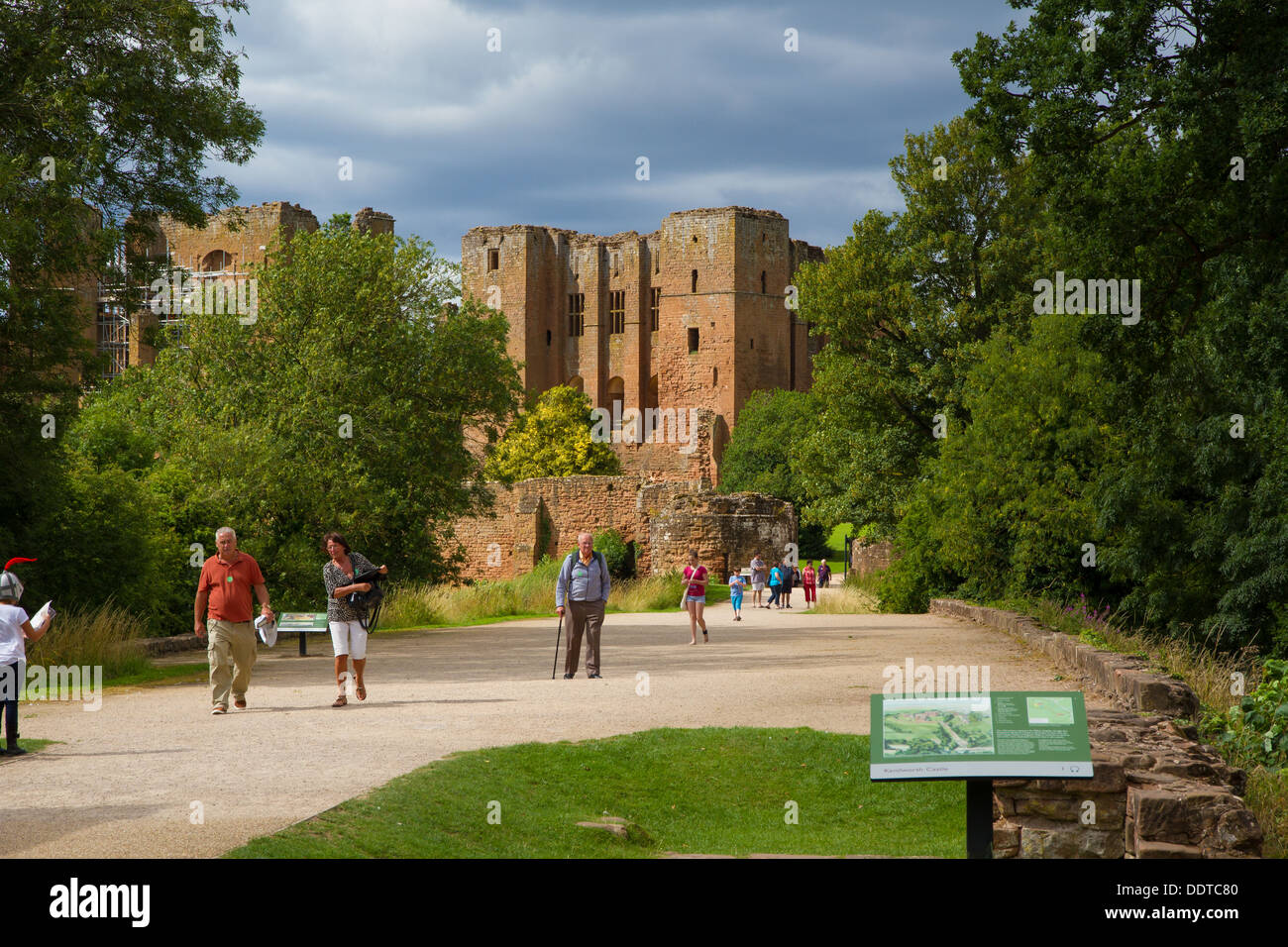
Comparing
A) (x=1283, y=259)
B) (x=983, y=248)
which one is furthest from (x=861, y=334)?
(x=1283, y=259)

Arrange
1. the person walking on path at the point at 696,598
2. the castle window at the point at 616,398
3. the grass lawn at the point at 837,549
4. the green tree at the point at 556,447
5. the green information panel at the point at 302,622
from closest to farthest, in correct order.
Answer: the green information panel at the point at 302,622 < the person walking on path at the point at 696,598 < the grass lawn at the point at 837,549 < the green tree at the point at 556,447 < the castle window at the point at 616,398

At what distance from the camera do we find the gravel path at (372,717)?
642 cm

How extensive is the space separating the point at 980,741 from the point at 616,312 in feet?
290

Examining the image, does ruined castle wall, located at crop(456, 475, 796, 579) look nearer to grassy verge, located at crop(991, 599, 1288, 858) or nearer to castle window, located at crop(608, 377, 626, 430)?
grassy verge, located at crop(991, 599, 1288, 858)

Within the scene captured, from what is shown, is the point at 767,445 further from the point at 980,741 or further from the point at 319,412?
the point at 980,741

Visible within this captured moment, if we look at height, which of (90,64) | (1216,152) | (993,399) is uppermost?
(90,64)

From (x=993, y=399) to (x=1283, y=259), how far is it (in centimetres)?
994

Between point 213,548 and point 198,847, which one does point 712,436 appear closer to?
point 213,548

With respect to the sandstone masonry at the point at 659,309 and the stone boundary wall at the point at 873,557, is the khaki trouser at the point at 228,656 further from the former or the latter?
the sandstone masonry at the point at 659,309

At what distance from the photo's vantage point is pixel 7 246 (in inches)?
497

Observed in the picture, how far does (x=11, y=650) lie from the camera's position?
8688mm

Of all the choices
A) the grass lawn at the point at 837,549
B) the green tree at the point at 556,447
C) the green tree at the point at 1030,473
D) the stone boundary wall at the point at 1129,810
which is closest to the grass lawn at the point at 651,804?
the stone boundary wall at the point at 1129,810

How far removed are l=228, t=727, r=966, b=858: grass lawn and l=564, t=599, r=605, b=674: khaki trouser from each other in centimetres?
399

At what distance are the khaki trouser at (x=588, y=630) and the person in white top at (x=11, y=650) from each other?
5.75 meters
